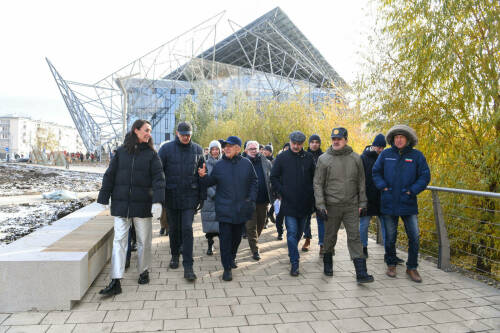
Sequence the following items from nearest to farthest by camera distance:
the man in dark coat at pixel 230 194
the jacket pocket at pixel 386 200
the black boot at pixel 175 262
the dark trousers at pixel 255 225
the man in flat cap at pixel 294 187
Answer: the man in dark coat at pixel 230 194
the jacket pocket at pixel 386 200
the man in flat cap at pixel 294 187
the black boot at pixel 175 262
the dark trousers at pixel 255 225

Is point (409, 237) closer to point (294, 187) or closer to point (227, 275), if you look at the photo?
point (294, 187)

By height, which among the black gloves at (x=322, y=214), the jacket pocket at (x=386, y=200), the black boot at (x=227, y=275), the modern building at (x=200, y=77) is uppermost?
the modern building at (x=200, y=77)

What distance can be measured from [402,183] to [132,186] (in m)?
3.36

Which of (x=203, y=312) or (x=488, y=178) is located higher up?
(x=488, y=178)

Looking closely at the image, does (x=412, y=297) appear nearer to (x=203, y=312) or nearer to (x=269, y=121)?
(x=203, y=312)

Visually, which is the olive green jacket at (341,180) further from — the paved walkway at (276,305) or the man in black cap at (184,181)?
the man in black cap at (184,181)

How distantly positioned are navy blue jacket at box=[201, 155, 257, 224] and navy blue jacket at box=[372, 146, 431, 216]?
1.74 meters

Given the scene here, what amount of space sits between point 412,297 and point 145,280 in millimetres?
3109

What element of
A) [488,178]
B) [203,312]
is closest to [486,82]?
[488,178]

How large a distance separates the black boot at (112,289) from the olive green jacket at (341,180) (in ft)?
8.34

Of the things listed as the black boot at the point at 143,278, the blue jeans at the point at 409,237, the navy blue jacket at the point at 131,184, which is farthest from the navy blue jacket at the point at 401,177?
the black boot at the point at 143,278

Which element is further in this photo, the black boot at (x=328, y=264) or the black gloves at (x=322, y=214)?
the black boot at (x=328, y=264)

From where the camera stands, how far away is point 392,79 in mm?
6840

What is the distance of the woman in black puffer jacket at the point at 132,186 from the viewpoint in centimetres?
408
